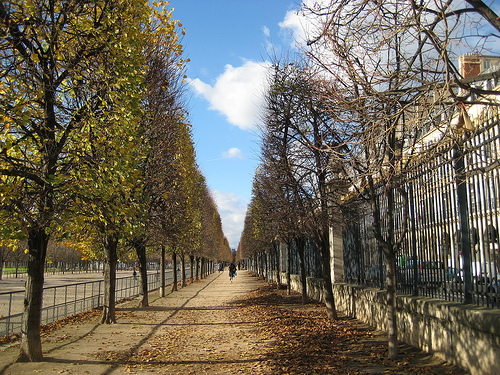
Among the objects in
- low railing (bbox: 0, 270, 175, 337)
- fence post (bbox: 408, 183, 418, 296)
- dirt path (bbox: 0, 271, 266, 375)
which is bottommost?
dirt path (bbox: 0, 271, 266, 375)

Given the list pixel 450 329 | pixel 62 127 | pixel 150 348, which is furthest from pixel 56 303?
pixel 450 329

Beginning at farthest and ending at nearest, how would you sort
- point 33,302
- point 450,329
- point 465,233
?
point 33,302 < point 465,233 < point 450,329

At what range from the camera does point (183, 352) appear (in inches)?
384

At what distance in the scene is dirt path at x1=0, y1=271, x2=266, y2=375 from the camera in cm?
819

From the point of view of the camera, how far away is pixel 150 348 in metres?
10.3

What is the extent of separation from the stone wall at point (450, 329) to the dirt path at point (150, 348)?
305 centimetres

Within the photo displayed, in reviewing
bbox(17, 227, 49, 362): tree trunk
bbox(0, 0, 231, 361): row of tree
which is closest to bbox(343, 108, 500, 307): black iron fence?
bbox(0, 0, 231, 361): row of tree

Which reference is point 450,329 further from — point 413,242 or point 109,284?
point 109,284

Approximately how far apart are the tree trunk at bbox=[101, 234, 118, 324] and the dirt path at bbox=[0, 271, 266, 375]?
0.38 m

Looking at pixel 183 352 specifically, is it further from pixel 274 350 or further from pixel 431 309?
pixel 431 309

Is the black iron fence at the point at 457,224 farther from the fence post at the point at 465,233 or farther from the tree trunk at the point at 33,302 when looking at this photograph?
the tree trunk at the point at 33,302

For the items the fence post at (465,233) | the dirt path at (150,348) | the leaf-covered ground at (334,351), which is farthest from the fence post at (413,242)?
the dirt path at (150,348)

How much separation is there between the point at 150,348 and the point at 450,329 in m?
6.47

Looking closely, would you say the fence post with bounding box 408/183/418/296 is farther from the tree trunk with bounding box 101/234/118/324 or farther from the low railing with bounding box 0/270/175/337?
the tree trunk with bounding box 101/234/118/324
